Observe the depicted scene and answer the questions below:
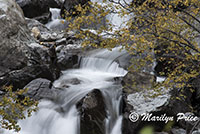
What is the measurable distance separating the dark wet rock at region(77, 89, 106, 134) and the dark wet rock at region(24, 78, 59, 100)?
4.96ft

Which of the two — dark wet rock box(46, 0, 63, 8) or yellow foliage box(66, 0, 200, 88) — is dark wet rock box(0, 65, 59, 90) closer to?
yellow foliage box(66, 0, 200, 88)

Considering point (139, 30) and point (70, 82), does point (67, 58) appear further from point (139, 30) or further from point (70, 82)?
point (139, 30)

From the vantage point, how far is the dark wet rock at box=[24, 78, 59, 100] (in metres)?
7.48

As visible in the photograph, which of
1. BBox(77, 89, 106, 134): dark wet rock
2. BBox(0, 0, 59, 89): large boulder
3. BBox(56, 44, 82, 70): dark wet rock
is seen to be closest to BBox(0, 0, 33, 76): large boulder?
BBox(0, 0, 59, 89): large boulder

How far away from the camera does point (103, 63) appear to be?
12.8 m

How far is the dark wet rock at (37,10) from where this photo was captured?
67.9 ft

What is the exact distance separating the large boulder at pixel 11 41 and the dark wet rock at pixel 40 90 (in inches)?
64.8

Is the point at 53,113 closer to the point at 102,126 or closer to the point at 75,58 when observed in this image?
the point at 102,126

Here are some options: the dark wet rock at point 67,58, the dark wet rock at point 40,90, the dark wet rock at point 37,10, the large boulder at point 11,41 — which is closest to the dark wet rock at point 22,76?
the large boulder at point 11,41

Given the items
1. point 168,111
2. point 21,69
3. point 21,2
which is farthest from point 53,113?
point 21,2

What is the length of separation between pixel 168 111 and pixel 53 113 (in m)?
4.09

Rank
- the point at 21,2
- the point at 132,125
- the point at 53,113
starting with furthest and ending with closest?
the point at 21,2, the point at 53,113, the point at 132,125

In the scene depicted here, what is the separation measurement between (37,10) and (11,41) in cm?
1367

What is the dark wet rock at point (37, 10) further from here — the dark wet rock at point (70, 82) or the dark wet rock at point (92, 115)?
the dark wet rock at point (92, 115)
